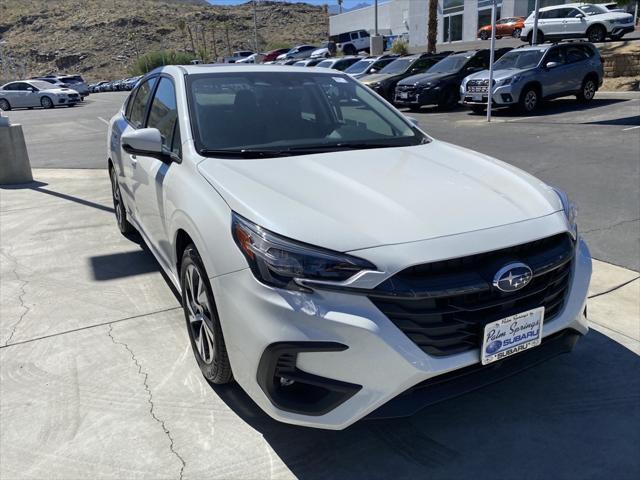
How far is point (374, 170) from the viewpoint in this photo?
306cm

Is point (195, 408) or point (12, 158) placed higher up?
point (195, 408)

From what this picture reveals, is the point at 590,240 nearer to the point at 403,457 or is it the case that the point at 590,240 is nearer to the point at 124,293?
the point at 403,457

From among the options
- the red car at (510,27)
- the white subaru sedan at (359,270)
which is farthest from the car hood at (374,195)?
the red car at (510,27)

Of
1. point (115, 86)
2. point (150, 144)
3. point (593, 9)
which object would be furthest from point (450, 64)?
point (115, 86)

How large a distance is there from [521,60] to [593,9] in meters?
13.0

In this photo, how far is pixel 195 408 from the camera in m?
2.97

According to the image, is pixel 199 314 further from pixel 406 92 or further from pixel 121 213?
pixel 406 92

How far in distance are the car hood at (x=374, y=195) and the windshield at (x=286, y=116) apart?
0.21 metres

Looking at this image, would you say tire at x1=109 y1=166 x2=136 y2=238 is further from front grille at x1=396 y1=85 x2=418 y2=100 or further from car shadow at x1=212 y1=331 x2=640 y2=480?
front grille at x1=396 y1=85 x2=418 y2=100

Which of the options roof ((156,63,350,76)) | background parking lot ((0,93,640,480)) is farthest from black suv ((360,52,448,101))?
roof ((156,63,350,76))

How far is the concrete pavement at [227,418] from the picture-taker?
254cm

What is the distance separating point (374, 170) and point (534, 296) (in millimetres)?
1068

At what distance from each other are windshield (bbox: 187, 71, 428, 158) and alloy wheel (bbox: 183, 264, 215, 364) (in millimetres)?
738

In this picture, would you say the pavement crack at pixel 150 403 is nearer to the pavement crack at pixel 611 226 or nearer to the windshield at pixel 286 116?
the windshield at pixel 286 116
